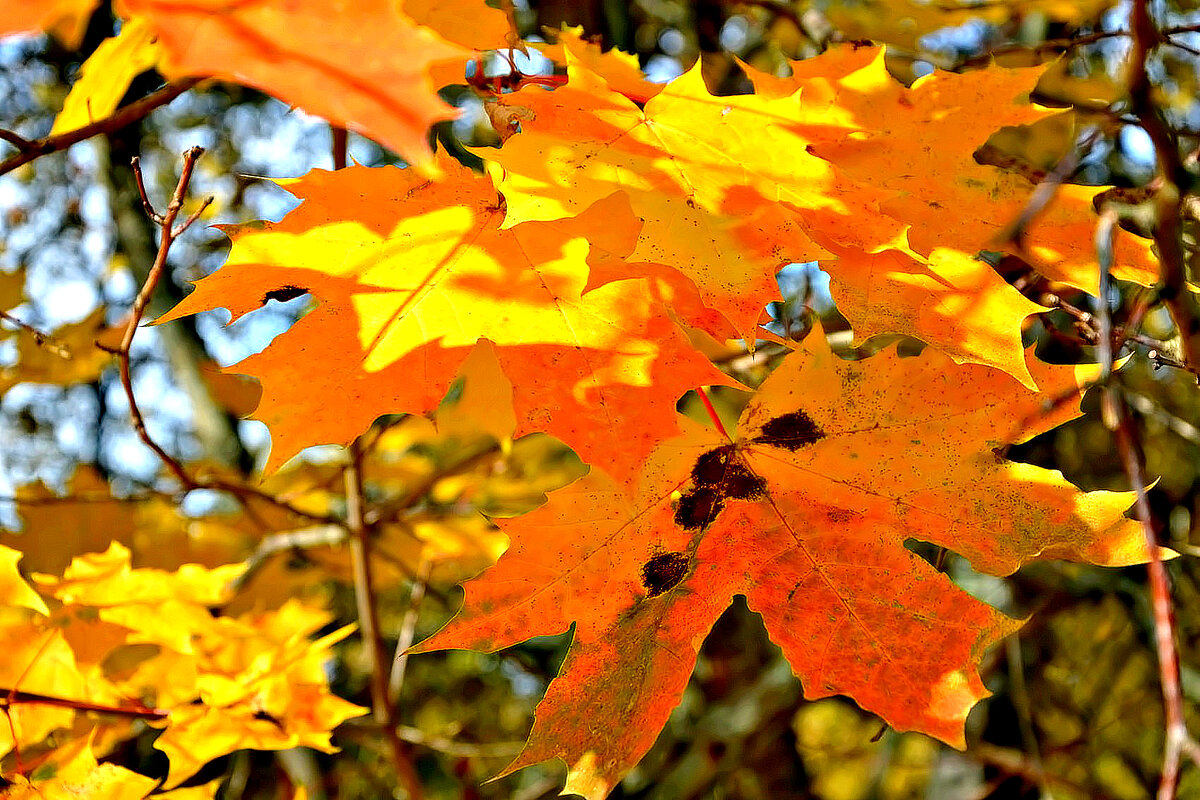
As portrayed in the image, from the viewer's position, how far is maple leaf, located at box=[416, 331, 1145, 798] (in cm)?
92

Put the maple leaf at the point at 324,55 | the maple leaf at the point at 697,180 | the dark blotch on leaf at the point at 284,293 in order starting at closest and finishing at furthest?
the maple leaf at the point at 324,55, the maple leaf at the point at 697,180, the dark blotch on leaf at the point at 284,293

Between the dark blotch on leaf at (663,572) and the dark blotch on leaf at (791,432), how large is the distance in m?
0.15

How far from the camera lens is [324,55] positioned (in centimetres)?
58

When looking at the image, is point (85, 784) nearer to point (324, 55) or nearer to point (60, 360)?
point (324, 55)

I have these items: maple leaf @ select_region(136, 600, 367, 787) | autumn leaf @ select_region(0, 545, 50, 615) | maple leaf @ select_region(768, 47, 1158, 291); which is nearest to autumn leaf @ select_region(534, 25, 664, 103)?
maple leaf @ select_region(768, 47, 1158, 291)

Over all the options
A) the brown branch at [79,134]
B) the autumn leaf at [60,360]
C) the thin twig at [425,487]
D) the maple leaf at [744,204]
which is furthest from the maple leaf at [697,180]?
the autumn leaf at [60,360]

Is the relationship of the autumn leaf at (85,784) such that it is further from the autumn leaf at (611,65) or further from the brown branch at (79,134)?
the autumn leaf at (611,65)

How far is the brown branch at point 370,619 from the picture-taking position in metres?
1.57

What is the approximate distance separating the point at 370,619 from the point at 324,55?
3.96ft

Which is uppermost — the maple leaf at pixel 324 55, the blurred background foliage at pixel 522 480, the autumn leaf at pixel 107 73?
the maple leaf at pixel 324 55

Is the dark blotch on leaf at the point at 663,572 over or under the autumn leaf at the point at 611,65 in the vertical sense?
under

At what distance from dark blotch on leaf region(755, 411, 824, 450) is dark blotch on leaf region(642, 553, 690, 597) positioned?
0.50 ft

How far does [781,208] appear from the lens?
89cm

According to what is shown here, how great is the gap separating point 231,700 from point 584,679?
49cm
